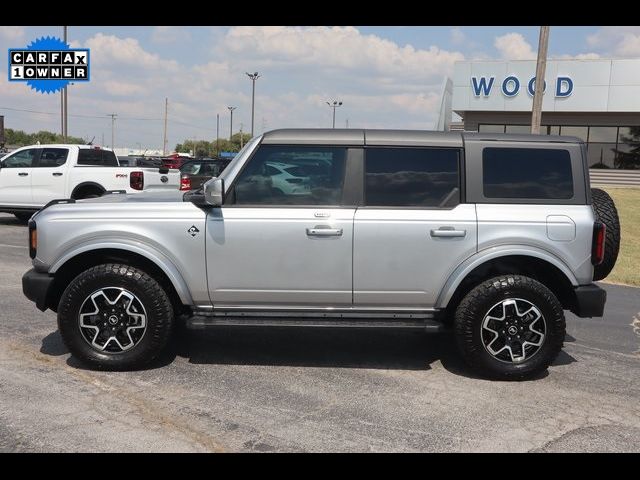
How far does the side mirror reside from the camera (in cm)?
480

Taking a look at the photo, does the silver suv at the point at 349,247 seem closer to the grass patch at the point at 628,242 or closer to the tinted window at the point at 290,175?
the tinted window at the point at 290,175

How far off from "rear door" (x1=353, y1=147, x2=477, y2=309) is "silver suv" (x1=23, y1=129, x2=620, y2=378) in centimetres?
1

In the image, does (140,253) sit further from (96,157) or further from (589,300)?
(96,157)

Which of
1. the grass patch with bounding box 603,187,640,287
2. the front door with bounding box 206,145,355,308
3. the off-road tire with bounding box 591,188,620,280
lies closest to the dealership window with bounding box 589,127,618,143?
the grass patch with bounding box 603,187,640,287

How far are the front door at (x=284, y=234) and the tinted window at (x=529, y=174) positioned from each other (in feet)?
3.75

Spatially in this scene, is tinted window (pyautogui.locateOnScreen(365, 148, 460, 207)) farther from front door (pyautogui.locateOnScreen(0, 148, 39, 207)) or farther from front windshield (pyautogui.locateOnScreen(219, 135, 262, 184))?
front door (pyautogui.locateOnScreen(0, 148, 39, 207))

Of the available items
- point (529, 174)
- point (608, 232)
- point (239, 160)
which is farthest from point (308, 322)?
point (608, 232)

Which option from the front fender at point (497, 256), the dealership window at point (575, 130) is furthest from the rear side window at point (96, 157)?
the dealership window at point (575, 130)

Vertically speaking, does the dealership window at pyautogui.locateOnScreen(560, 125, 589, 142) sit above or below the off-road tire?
above

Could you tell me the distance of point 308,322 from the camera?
4914 mm

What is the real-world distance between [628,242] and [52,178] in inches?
497
